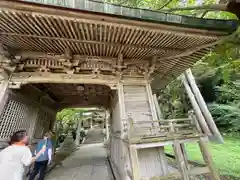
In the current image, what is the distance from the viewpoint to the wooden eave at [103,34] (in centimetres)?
277

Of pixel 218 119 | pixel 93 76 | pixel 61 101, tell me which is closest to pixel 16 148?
pixel 93 76

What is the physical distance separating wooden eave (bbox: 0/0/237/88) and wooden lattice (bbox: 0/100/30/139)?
1340 mm

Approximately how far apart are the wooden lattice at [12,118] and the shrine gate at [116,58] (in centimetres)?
3

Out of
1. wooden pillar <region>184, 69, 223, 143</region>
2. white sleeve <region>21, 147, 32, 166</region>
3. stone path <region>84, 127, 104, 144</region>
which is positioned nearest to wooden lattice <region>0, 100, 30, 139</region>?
white sleeve <region>21, 147, 32, 166</region>

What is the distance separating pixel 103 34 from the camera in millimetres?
3398

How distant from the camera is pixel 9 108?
4.22 m

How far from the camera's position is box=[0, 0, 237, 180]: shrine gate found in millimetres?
2879

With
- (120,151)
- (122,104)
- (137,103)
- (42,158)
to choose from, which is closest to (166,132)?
(137,103)

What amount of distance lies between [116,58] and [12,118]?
3.75 m

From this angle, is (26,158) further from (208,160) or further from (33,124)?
(208,160)

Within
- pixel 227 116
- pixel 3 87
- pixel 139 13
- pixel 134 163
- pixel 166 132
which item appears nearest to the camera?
pixel 139 13

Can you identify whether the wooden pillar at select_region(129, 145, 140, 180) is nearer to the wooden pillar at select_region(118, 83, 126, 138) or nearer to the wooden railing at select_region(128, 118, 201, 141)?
the wooden railing at select_region(128, 118, 201, 141)

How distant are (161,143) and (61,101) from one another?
679cm

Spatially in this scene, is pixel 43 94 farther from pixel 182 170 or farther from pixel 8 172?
pixel 182 170
